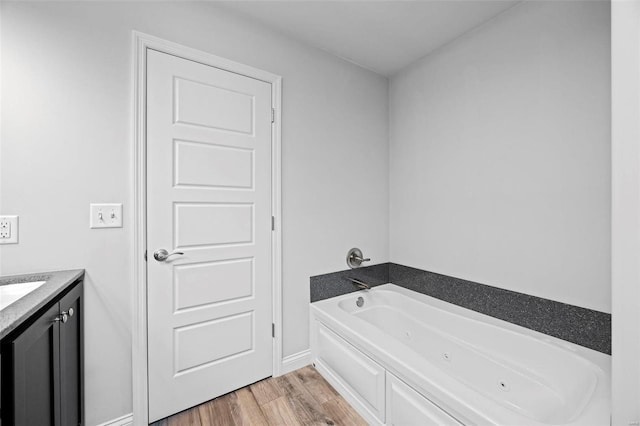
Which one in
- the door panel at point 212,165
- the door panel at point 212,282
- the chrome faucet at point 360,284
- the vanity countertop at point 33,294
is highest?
the door panel at point 212,165

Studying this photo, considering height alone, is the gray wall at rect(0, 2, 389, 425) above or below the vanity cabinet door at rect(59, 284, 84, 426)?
above

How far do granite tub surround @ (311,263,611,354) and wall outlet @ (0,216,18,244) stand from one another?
169 cm

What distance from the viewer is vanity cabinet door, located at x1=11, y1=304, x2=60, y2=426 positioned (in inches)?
33.0

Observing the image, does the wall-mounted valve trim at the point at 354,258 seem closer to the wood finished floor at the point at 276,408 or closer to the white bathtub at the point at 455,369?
the white bathtub at the point at 455,369

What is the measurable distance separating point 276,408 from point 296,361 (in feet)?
1.40

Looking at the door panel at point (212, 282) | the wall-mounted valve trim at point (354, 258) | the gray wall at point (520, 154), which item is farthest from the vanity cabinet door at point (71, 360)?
the gray wall at point (520, 154)

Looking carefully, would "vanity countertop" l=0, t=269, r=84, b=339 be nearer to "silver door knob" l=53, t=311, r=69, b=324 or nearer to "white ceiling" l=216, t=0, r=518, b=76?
"silver door knob" l=53, t=311, r=69, b=324

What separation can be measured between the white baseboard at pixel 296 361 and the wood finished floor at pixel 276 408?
0.10m

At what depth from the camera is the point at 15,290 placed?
1177 mm

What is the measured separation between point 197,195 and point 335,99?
1.35 meters

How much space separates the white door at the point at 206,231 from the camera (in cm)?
161

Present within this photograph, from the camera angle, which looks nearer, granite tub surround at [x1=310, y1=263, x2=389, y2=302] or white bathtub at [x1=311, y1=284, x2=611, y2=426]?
white bathtub at [x1=311, y1=284, x2=611, y2=426]

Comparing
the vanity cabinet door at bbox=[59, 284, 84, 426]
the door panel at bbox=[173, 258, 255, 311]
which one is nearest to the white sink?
the vanity cabinet door at bbox=[59, 284, 84, 426]

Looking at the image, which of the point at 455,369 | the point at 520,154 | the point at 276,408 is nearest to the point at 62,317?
the point at 276,408
